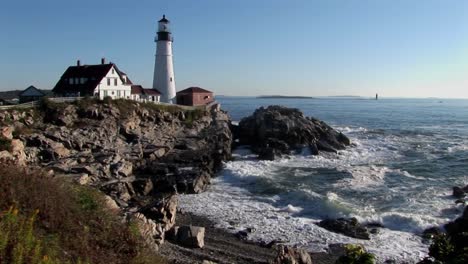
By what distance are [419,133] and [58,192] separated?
5737cm

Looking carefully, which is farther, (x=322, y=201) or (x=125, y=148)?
(x=125, y=148)

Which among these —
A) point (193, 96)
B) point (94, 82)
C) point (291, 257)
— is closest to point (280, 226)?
point (291, 257)

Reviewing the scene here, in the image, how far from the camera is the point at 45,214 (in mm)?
8719

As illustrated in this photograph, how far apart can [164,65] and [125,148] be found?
2188cm

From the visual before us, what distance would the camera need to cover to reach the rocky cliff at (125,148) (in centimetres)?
2375

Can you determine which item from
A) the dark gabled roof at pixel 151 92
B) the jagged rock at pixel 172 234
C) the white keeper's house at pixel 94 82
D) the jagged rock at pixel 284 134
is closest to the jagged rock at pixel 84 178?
the jagged rock at pixel 172 234

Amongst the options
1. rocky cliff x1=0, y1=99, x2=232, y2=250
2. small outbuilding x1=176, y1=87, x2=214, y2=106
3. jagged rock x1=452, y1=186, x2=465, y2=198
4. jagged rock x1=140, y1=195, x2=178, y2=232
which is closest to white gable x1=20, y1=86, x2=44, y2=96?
rocky cliff x1=0, y1=99, x2=232, y2=250

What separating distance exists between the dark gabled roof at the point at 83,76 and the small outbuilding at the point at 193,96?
42.2 feet

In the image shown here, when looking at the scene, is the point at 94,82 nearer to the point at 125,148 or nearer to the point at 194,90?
the point at 125,148

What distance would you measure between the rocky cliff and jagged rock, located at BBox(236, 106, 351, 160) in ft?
10.7

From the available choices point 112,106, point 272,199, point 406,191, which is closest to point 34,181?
point 272,199

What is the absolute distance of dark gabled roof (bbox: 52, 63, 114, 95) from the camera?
43.8m

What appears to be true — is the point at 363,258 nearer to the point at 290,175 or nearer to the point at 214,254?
the point at 214,254

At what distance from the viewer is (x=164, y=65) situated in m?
52.9
